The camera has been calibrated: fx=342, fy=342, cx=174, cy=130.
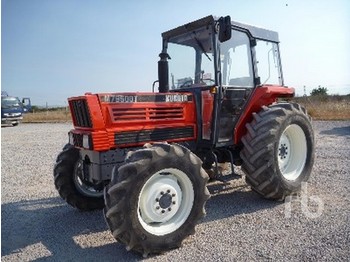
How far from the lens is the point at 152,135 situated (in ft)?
14.5

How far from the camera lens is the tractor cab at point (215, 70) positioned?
4.86m

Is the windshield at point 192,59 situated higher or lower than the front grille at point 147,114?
higher

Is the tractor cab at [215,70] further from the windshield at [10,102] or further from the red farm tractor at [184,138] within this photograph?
the windshield at [10,102]

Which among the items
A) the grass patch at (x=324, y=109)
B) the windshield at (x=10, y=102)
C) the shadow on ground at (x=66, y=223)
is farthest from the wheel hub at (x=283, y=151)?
the windshield at (x=10, y=102)

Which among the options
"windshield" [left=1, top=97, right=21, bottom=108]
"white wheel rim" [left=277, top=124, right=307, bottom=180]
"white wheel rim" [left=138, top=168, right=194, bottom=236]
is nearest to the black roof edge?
"white wheel rim" [left=277, top=124, right=307, bottom=180]

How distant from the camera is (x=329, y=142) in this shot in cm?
1058

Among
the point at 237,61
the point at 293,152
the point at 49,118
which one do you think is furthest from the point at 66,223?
the point at 49,118

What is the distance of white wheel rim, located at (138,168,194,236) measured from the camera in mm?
3713

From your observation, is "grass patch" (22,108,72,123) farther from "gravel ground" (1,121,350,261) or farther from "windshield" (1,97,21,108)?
"gravel ground" (1,121,350,261)

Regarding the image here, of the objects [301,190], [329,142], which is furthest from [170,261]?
[329,142]

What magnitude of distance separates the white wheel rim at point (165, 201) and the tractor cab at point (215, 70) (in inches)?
47.8

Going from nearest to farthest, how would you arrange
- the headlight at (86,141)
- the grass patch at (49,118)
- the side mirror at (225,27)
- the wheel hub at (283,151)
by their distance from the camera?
the headlight at (86,141)
the side mirror at (225,27)
the wheel hub at (283,151)
the grass patch at (49,118)

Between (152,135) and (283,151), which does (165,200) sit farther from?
(283,151)

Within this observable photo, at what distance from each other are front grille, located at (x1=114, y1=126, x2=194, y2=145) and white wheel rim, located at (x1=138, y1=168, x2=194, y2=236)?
668 mm
